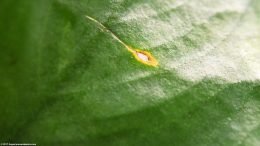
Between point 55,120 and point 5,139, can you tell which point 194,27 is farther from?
point 5,139

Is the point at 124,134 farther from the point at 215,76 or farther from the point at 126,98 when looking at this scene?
the point at 215,76

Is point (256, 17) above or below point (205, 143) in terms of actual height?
above

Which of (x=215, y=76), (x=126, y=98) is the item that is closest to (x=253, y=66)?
(x=215, y=76)

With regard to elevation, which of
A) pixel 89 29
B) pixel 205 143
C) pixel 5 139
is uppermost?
pixel 89 29

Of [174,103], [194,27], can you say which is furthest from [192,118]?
[194,27]

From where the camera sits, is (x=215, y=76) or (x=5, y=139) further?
(x=5, y=139)

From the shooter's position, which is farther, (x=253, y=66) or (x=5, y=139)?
(x=5, y=139)
